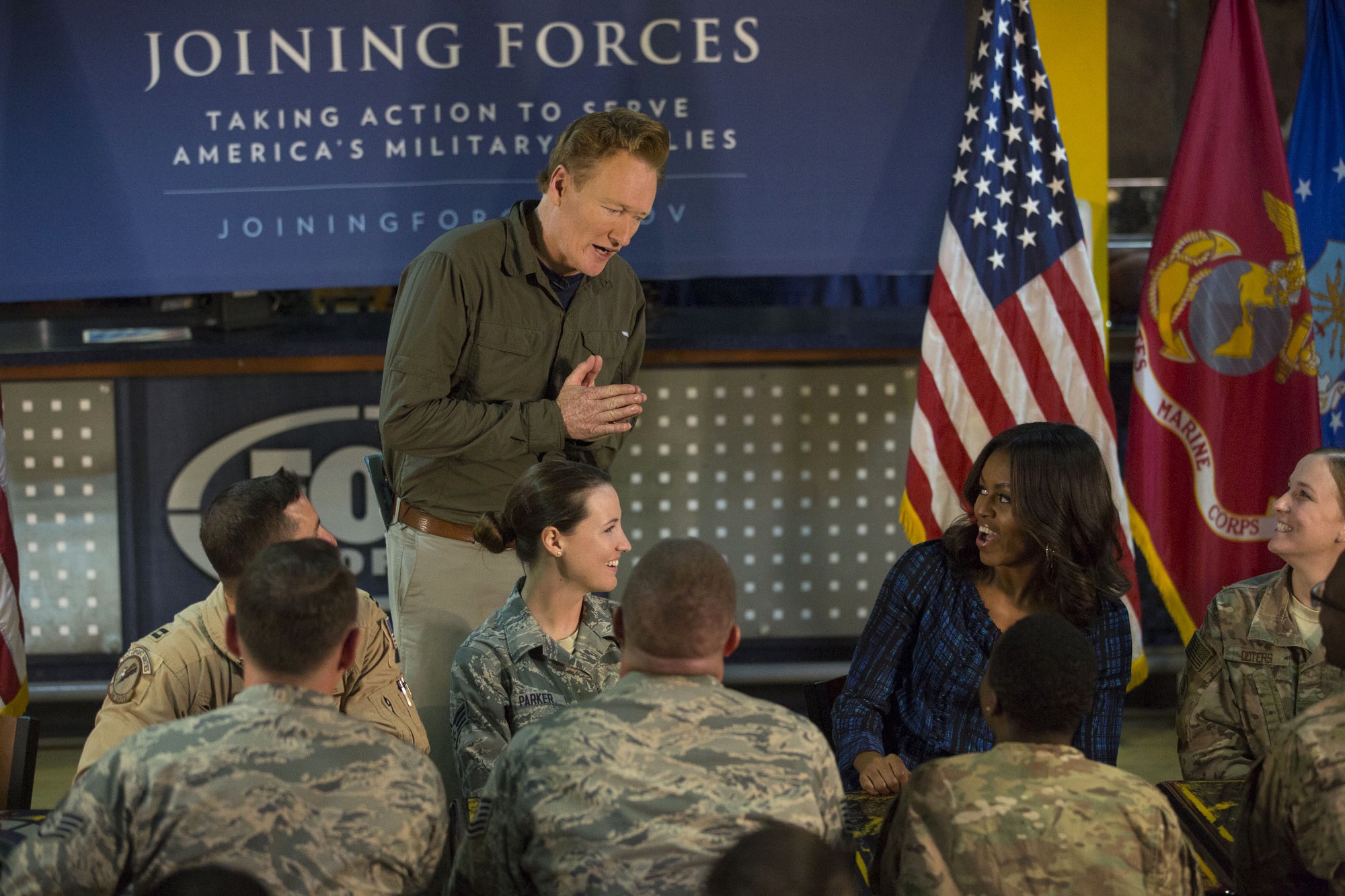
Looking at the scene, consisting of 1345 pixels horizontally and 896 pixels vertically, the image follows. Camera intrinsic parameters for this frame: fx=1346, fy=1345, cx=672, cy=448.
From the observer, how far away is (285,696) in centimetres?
171

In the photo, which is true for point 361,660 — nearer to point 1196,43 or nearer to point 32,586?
point 32,586

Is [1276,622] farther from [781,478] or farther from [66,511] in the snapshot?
[66,511]

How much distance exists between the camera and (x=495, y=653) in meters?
2.62

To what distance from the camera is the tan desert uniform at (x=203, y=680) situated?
2.29m

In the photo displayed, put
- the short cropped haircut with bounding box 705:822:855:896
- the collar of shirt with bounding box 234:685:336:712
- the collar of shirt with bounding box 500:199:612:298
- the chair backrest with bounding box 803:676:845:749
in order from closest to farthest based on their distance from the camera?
the short cropped haircut with bounding box 705:822:855:896 → the collar of shirt with bounding box 234:685:336:712 → the chair backrest with bounding box 803:676:845:749 → the collar of shirt with bounding box 500:199:612:298

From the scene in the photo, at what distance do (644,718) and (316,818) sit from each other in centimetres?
42

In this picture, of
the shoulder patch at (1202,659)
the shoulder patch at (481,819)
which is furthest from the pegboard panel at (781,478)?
the shoulder patch at (481,819)

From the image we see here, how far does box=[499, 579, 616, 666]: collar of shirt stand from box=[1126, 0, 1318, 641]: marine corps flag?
1967mm

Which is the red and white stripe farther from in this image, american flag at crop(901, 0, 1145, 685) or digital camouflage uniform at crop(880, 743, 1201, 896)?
digital camouflage uniform at crop(880, 743, 1201, 896)

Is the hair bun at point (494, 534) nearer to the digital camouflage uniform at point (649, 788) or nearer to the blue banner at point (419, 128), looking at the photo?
the digital camouflage uniform at point (649, 788)

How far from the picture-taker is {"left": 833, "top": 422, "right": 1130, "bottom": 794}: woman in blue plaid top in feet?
8.71

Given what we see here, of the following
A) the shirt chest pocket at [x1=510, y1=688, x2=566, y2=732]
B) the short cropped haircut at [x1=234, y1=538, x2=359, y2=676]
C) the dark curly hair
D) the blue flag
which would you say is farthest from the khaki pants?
the blue flag

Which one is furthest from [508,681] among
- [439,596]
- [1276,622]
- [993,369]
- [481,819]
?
[993,369]

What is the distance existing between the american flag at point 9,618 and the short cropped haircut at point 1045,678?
314 cm
